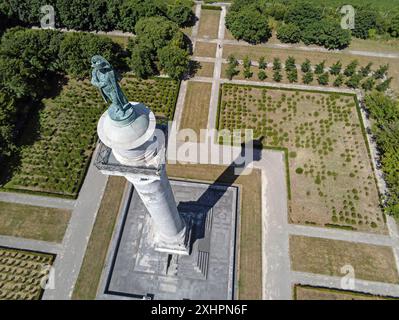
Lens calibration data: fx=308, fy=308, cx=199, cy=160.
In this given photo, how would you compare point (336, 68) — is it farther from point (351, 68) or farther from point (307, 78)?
point (307, 78)

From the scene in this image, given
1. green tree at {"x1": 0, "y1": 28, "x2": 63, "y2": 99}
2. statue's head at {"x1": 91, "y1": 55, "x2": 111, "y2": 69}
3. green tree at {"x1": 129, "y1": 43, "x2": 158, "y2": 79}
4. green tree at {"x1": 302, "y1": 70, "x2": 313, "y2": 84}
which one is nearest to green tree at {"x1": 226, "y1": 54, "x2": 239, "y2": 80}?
green tree at {"x1": 302, "y1": 70, "x2": 313, "y2": 84}

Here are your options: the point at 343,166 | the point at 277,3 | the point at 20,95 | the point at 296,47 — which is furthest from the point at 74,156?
the point at 277,3

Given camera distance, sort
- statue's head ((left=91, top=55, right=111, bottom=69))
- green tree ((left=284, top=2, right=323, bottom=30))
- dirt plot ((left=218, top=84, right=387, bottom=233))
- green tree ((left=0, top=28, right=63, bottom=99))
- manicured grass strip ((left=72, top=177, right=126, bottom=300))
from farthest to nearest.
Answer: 1. green tree ((left=284, top=2, right=323, bottom=30))
2. green tree ((left=0, top=28, right=63, bottom=99))
3. dirt plot ((left=218, top=84, right=387, bottom=233))
4. manicured grass strip ((left=72, top=177, right=126, bottom=300))
5. statue's head ((left=91, top=55, right=111, bottom=69))

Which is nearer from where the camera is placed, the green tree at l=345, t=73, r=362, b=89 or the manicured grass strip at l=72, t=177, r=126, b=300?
the manicured grass strip at l=72, t=177, r=126, b=300

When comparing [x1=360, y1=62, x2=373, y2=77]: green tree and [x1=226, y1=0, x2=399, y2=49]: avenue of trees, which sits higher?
[x1=226, y1=0, x2=399, y2=49]: avenue of trees

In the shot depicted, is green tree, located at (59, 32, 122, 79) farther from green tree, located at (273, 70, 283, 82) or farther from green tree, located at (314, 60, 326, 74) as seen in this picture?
green tree, located at (314, 60, 326, 74)

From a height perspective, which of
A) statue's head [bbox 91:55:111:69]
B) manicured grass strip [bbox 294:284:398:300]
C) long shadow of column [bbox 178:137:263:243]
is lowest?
manicured grass strip [bbox 294:284:398:300]

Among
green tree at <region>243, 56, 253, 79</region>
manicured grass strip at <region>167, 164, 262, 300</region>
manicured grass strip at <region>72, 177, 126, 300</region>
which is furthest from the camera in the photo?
green tree at <region>243, 56, 253, 79</region>
